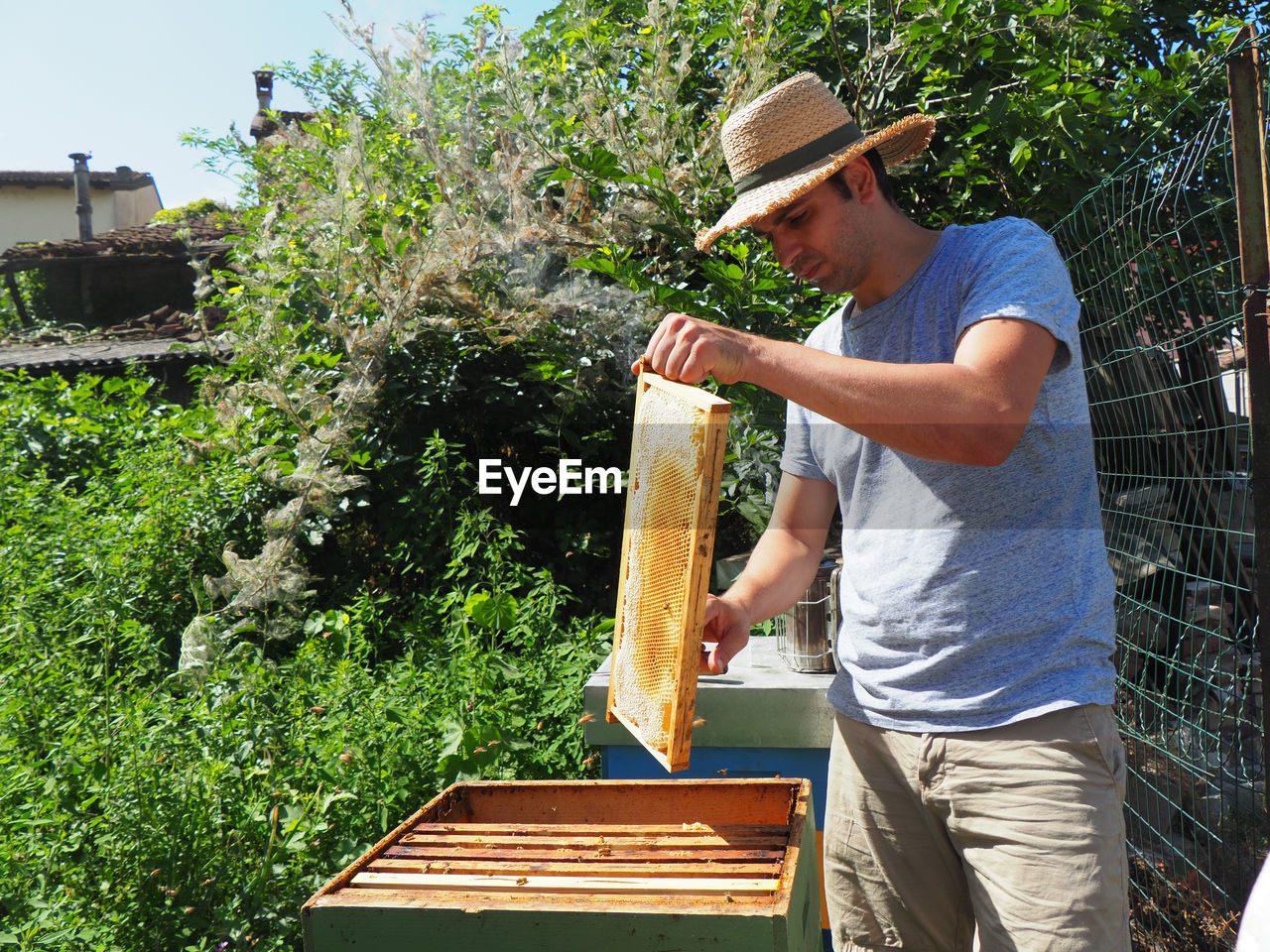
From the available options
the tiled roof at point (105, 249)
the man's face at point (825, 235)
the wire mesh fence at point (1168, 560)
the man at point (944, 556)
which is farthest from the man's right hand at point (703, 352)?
the tiled roof at point (105, 249)

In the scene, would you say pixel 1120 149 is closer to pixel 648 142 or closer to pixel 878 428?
pixel 648 142

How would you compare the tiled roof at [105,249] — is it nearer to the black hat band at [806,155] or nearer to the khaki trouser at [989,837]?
the black hat band at [806,155]

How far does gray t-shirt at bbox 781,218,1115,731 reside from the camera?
1606 mm

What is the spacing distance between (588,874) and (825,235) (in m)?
1.24

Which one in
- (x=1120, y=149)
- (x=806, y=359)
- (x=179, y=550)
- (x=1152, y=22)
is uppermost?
(x=1152, y=22)

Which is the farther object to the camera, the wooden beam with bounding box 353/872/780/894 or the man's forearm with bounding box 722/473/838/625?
the man's forearm with bounding box 722/473/838/625

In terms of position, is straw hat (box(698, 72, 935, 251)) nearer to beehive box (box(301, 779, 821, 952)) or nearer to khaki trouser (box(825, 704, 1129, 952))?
khaki trouser (box(825, 704, 1129, 952))

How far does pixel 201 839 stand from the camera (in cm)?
258

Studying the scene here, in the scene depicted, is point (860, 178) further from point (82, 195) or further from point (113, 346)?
point (82, 195)

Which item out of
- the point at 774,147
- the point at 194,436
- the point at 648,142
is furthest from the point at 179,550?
the point at 774,147

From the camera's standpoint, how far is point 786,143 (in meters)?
1.88

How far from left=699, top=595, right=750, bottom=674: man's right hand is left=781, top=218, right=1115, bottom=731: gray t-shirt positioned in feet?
0.93

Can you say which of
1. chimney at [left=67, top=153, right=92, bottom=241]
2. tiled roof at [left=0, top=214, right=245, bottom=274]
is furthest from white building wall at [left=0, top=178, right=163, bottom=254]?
tiled roof at [left=0, top=214, right=245, bottom=274]

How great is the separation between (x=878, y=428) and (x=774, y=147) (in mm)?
697
